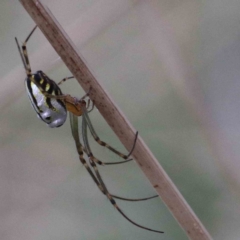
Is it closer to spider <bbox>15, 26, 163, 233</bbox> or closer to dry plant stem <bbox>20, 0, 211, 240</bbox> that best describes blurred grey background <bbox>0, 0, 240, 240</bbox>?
A: spider <bbox>15, 26, 163, 233</bbox>

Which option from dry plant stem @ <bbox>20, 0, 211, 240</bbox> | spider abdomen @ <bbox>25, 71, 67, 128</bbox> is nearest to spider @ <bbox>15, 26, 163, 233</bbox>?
spider abdomen @ <bbox>25, 71, 67, 128</bbox>

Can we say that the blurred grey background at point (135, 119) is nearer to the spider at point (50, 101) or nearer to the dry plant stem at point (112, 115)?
the spider at point (50, 101)

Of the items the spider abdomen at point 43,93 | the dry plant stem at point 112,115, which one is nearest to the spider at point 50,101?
the spider abdomen at point 43,93

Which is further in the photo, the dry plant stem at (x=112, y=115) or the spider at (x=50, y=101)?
the spider at (x=50, y=101)

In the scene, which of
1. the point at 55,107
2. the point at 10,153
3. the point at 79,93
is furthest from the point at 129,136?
the point at 10,153

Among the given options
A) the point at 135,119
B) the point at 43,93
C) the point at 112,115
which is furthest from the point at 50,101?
the point at 135,119

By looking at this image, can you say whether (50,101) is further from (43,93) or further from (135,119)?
(135,119)

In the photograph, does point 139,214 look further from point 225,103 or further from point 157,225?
point 225,103
